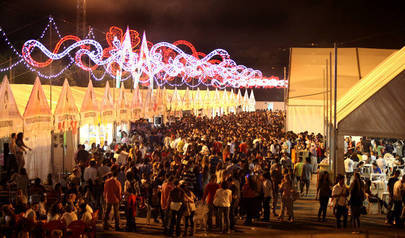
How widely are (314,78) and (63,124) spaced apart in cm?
1901

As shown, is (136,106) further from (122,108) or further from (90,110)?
(90,110)

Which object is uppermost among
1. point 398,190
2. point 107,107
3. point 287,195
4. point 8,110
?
point 107,107

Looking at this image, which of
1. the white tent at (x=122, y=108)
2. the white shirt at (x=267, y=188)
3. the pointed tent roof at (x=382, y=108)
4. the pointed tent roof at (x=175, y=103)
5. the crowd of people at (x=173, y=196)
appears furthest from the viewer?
the pointed tent roof at (x=175, y=103)

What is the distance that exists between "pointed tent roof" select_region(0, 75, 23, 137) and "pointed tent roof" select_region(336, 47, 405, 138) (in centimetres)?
804

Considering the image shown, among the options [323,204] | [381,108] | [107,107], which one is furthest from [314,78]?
[323,204]

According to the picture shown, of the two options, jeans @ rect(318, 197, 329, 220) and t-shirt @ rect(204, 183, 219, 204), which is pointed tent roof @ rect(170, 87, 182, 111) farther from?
t-shirt @ rect(204, 183, 219, 204)

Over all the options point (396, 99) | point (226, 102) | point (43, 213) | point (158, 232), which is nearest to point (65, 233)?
point (43, 213)

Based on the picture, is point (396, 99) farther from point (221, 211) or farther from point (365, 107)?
point (221, 211)

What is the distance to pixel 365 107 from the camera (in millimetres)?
11211

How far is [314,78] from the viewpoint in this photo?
95.5 feet

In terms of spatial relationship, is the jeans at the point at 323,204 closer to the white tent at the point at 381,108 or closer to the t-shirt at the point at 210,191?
the white tent at the point at 381,108

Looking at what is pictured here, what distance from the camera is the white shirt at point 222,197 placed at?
9.66 m

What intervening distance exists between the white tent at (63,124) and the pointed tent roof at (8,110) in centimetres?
180

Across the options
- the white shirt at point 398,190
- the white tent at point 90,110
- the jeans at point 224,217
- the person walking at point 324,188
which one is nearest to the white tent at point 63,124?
the white tent at point 90,110
